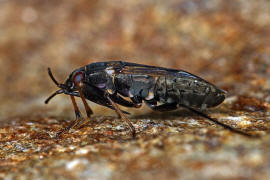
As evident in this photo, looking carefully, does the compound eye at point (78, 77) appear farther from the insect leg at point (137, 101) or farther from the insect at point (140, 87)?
the insect leg at point (137, 101)

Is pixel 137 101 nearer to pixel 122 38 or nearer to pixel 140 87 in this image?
pixel 140 87

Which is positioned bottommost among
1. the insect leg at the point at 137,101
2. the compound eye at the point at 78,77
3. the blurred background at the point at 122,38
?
the insect leg at the point at 137,101

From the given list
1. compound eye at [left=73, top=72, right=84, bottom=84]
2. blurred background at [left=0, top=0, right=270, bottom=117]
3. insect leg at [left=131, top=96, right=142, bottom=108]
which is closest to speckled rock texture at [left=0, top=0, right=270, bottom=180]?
blurred background at [left=0, top=0, right=270, bottom=117]

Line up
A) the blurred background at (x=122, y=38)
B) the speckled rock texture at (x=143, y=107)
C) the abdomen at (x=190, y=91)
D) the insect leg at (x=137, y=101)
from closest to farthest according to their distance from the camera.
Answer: the speckled rock texture at (x=143, y=107) < the abdomen at (x=190, y=91) < the insect leg at (x=137, y=101) < the blurred background at (x=122, y=38)

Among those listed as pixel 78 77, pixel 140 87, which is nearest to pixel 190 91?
pixel 140 87

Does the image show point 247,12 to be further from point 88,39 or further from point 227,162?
point 227,162

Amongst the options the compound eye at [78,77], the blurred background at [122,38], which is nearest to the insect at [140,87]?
the compound eye at [78,77]

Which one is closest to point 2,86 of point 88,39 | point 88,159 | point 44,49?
point 44,49
